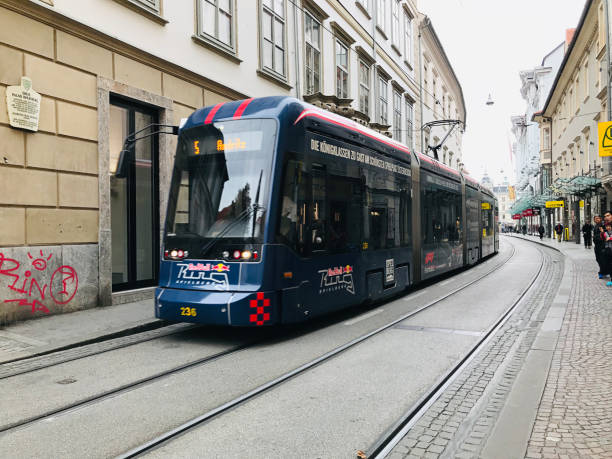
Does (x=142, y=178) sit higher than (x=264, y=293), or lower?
higher

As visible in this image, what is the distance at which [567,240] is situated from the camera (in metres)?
38.7

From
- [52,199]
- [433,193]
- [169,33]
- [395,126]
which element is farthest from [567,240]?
[52,199]

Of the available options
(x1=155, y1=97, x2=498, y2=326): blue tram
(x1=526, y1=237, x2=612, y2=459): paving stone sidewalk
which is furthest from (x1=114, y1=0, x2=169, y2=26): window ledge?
(x1=526, y1=237, x2=612, y2=459): paving stone sidewalk

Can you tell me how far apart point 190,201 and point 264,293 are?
1.59 meters

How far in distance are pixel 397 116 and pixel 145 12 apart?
1825cm

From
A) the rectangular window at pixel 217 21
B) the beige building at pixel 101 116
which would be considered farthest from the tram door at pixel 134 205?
the rectangular window at pixel 217 21

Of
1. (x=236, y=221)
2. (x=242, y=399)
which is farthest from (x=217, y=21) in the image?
(x=242, y=399)

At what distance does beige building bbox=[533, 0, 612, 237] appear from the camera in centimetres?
2634

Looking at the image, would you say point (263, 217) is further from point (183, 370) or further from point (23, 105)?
point (23, 105)

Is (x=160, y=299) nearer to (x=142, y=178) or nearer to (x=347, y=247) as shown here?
(x=347, y=247)

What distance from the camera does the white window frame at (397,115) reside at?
2625 centimetres

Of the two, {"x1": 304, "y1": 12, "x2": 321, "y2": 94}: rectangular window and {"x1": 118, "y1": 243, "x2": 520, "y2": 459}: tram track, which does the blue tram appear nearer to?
{"x1": 118, "y1": 243, "x2": 520, "y2": 459}: tram track

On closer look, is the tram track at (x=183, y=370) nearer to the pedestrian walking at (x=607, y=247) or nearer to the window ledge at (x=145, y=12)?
the window ledge at (x=145, y=12)

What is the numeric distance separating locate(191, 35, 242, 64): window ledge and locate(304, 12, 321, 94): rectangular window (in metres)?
4.11
